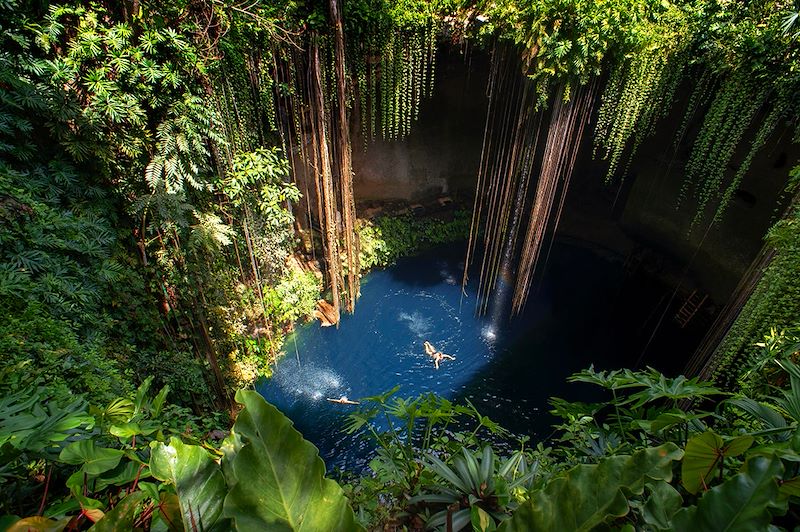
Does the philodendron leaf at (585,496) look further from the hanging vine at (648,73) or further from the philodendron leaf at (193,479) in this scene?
the hanging vine at (648,73)

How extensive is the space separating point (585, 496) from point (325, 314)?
17.3 ft

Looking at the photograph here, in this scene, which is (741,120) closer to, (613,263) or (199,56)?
(613,263)

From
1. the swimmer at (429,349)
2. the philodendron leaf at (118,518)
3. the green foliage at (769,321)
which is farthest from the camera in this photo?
the swimmer at (429,349)

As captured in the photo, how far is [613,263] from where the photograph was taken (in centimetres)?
737

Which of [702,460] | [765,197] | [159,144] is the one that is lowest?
[765,197]

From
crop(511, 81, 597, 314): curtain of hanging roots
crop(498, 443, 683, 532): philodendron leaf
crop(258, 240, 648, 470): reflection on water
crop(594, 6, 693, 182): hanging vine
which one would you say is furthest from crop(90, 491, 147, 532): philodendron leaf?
crop(594, 6, 693, 182): hanging vine

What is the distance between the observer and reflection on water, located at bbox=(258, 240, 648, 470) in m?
4.57

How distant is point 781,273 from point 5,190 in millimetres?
5387

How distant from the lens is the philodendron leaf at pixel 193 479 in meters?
0.71

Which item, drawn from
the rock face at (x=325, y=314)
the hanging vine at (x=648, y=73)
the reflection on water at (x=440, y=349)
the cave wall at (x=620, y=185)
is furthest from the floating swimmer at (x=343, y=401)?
the hanging vine at (x=648, y=73)

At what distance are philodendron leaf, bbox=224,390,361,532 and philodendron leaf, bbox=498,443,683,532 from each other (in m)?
0.31

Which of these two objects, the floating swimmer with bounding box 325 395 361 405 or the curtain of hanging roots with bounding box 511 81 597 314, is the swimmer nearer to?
the floating swimmer with bounding box 325 395 361 405

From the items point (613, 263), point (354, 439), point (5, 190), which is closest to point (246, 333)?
point (354, 439)

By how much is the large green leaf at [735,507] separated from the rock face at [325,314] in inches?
201
